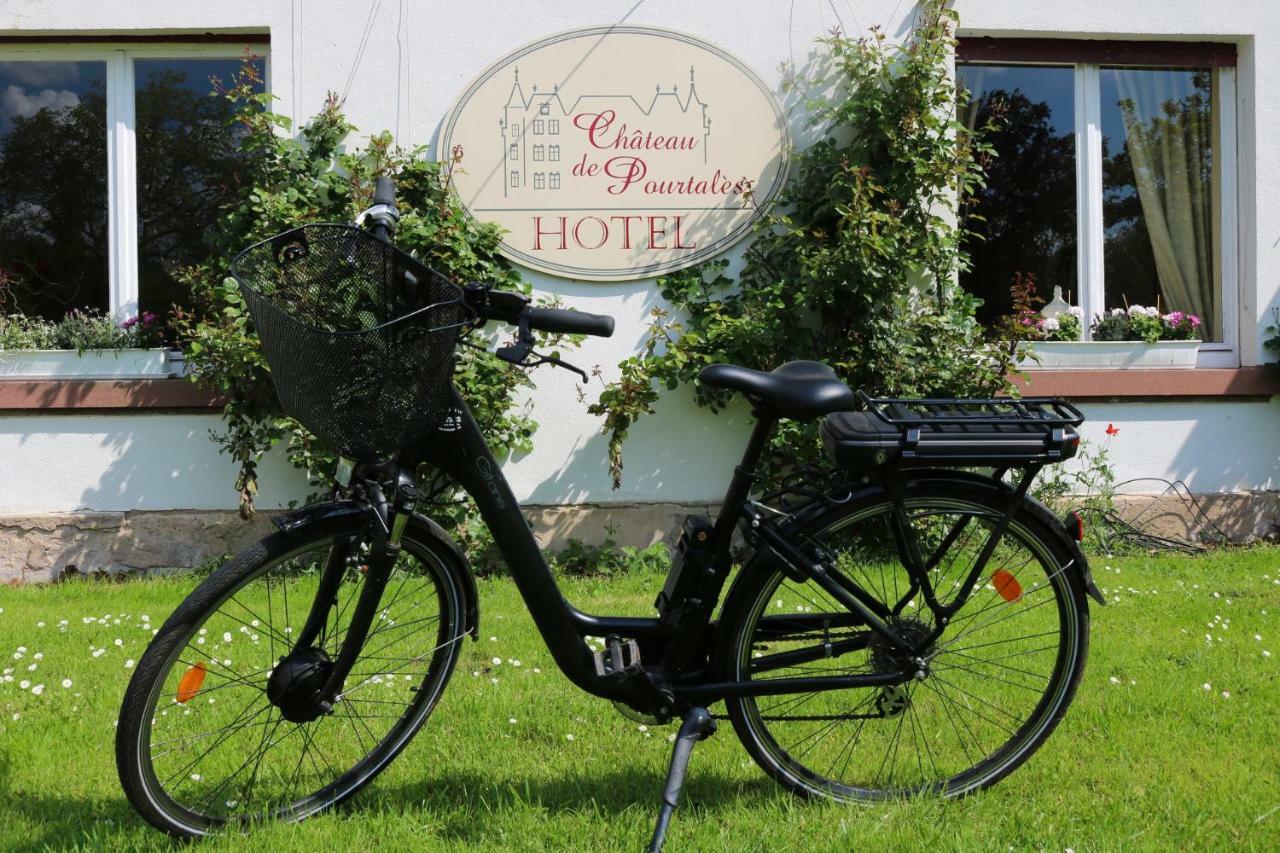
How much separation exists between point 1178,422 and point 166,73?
5438 millimetres

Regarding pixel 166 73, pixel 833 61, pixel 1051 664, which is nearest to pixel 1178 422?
pixel 833 61

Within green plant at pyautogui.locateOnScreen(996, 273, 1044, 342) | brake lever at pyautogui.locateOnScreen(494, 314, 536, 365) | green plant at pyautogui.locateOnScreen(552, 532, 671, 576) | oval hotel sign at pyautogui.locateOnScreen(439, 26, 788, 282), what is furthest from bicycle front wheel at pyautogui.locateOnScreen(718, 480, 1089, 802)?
oval hotel sign at pyautogui.locateOnScreen(439, 26, 788, 282)

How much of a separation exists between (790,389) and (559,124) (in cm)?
326

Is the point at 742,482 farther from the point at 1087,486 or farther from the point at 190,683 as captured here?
the point at 1087,486

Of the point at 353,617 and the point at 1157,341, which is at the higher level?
the point at 1157,341

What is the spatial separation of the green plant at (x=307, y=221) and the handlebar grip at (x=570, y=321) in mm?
2737

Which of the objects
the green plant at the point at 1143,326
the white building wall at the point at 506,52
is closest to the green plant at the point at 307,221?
the white building wall at the point at 506,52

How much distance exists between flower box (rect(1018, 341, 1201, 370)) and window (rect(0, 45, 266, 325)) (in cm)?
424

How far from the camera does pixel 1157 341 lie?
5559 mm

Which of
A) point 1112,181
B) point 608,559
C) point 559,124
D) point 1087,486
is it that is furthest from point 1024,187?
point 608,559

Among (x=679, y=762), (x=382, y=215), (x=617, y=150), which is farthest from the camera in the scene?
(x=617, y=150)

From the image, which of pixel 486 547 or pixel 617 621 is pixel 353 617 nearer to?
pixel 617 621

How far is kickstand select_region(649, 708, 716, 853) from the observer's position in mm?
2207

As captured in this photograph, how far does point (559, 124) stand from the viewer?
202 inches
